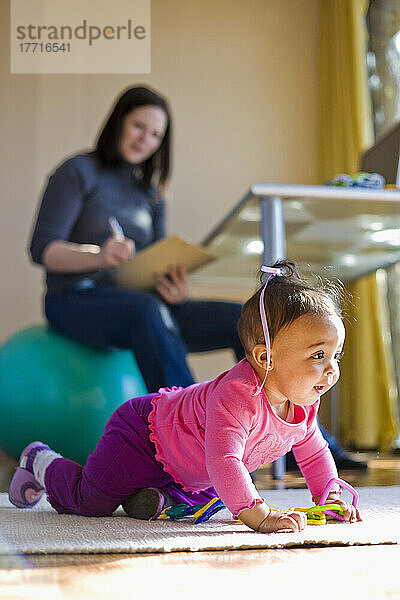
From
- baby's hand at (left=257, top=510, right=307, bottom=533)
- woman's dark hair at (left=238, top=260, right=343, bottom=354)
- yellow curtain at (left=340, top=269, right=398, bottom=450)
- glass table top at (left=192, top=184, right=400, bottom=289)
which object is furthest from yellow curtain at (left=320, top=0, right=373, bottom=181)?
baby's hand at (left=257, top=510, right=307, bottom=533)

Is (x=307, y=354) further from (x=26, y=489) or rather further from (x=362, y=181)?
(x=362, y=181)

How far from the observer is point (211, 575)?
0.62 meters

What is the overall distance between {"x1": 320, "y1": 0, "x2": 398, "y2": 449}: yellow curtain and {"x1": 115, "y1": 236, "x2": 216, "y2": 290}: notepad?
76cm

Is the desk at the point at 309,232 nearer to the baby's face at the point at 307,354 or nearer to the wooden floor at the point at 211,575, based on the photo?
the baby's face at the point at 307,354

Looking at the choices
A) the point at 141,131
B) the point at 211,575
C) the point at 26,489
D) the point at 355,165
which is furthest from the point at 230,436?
the point at 355,165

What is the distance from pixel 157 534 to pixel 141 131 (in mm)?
1135

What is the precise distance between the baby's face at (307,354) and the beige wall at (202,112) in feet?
5.90

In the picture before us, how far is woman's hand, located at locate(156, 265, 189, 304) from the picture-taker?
5.35 ft

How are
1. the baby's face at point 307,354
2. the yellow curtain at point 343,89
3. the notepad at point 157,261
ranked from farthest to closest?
the yellow curtain at point 343,89 < the notepad at point 157,261 < the baby's face at point 307,354

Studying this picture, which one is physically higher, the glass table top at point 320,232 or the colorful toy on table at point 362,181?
the colorful toy on table at point 362,181

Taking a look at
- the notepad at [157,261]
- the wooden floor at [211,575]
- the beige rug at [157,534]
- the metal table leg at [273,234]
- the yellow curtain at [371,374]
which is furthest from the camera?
the yellow curtain at [371,374]

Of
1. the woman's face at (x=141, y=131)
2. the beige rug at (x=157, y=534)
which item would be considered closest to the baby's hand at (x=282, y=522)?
the beige rug at (x=157, y=534)

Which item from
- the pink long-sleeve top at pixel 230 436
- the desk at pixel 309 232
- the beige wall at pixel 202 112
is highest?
the beige wall at pixel 202 112

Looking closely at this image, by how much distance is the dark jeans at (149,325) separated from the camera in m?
1.42
